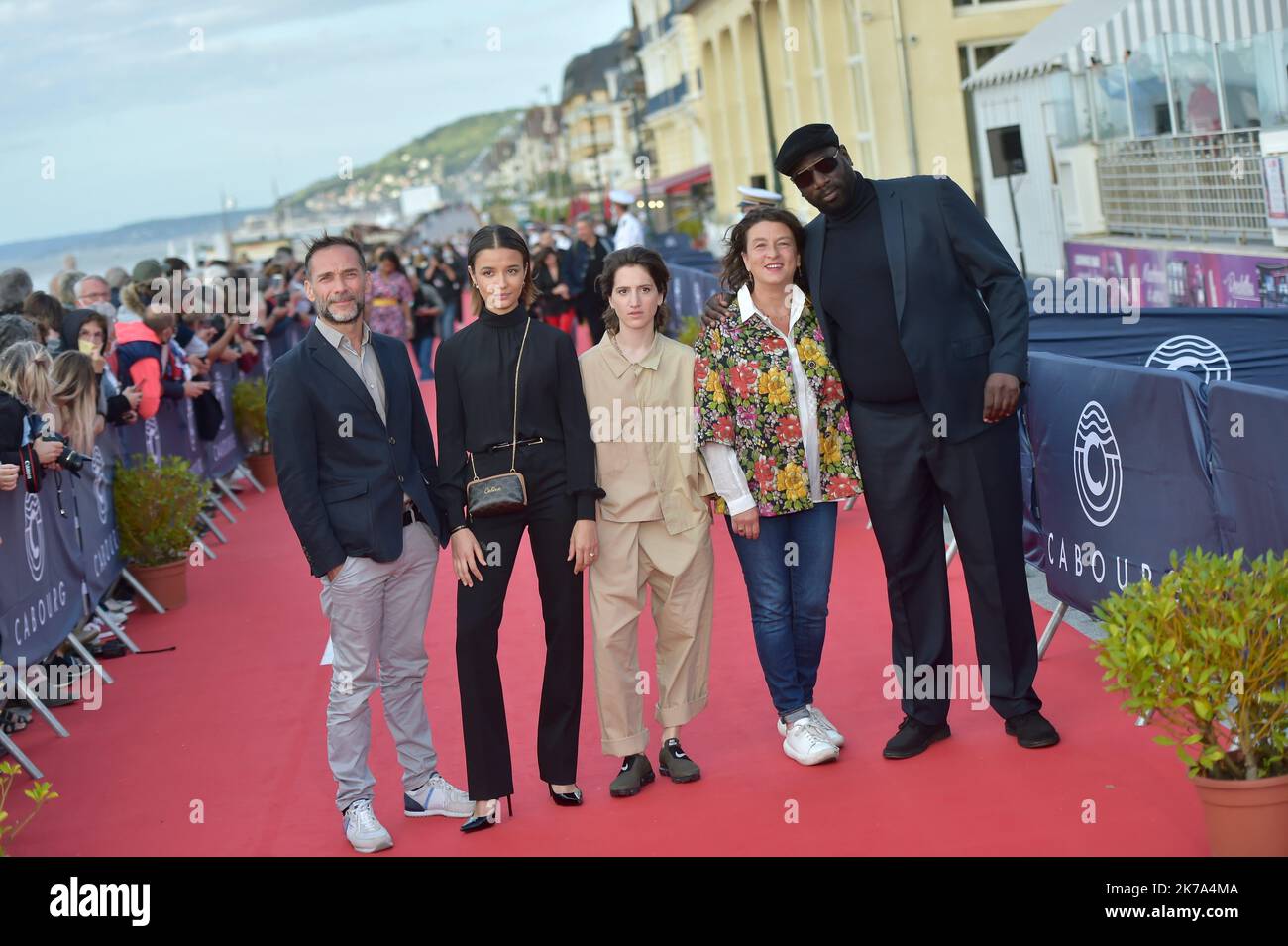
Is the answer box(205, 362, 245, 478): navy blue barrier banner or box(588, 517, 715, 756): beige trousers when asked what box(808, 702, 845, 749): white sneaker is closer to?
box(588, 517, 715, 756): beige trousers

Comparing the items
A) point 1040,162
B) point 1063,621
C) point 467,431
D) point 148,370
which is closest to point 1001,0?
point 1040,162

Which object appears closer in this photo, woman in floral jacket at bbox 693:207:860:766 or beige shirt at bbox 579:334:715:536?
beige shirt at bbox 579:334:715:536

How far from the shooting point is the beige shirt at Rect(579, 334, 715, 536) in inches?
232

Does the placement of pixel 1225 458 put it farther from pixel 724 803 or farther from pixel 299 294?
pixel 299 294

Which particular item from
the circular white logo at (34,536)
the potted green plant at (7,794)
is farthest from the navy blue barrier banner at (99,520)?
the potted green plant at (7,794)

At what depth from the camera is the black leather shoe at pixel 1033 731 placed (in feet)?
19.9

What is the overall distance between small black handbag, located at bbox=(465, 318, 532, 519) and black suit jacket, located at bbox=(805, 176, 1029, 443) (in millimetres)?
1382

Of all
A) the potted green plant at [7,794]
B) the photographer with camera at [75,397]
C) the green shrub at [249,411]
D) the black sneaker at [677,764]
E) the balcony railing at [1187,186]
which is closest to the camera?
the potted green plant at [7,794]

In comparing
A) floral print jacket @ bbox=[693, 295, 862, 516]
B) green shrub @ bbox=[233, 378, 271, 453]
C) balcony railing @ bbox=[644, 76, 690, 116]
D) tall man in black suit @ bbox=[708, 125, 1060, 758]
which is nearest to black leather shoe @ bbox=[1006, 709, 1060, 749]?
tall man in black suit @ bbox=[708, 125, 1060, 758]

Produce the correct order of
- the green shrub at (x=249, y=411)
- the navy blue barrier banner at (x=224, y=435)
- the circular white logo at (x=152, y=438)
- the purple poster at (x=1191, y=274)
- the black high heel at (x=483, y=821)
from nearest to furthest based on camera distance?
the black high heel at (x=483, y=821) → the circular white logo at (x=152, y=438) → the purple poster at (x=1191, y=274) → the navy blue barrier banner at (x=224, y=435) → the green shrub at (x=249, y=411)

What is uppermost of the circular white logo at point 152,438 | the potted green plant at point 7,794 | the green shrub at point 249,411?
the green shrub at point 249,411

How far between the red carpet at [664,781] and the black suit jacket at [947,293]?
1304mm

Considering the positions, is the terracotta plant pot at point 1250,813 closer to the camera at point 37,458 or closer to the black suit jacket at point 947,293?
the black suit jacket at point 947,293
